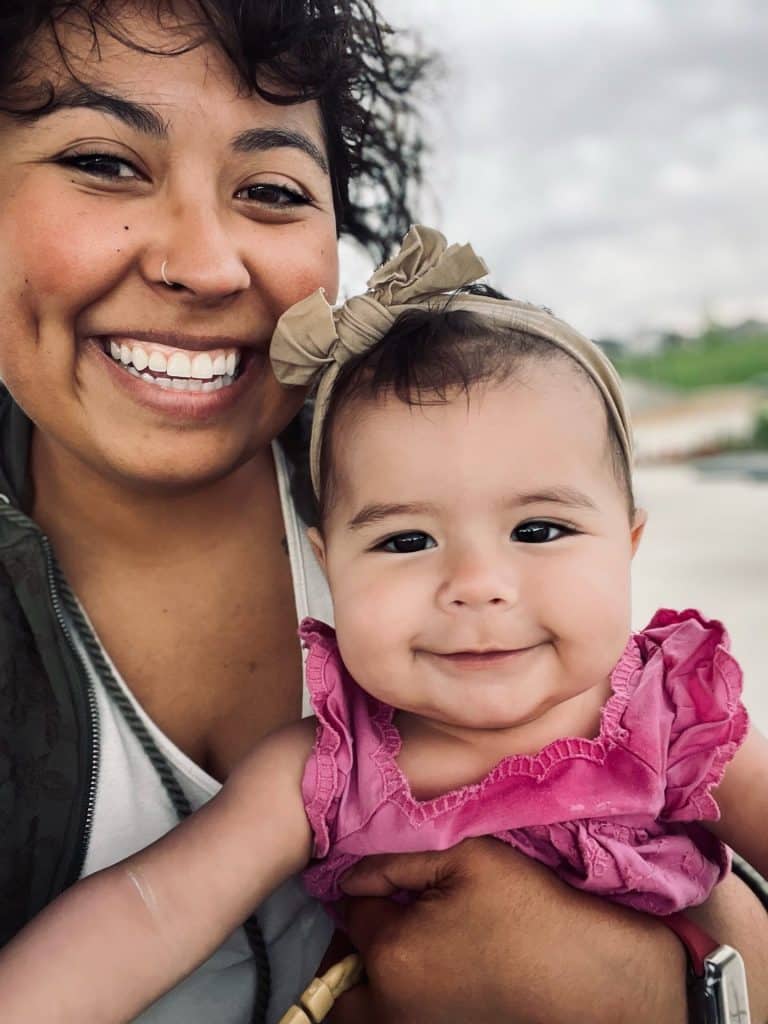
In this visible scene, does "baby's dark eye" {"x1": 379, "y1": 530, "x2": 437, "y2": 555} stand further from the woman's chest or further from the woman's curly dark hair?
the woman's curly dark hair

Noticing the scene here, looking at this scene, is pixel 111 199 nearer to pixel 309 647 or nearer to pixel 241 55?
pixel 241 55

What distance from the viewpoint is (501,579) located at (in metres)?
1.48

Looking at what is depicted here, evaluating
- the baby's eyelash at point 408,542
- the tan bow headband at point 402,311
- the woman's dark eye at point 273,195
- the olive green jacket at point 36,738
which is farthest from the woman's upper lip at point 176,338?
the baby's eyelash at point 408,542

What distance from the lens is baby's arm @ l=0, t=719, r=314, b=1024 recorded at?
54.0 inches

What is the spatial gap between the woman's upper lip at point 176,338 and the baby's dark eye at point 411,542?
468 millimetres

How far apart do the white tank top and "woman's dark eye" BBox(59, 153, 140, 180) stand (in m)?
0.76

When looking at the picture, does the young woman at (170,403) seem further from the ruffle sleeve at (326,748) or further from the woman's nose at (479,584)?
the woman's nose at (479,584)

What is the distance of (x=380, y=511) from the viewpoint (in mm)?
1569

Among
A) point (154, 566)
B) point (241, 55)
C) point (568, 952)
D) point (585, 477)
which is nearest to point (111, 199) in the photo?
point (241, 55)

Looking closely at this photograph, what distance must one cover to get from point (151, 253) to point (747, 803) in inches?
47.6

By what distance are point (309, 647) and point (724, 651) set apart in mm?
619

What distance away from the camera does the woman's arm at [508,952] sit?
4.98ft

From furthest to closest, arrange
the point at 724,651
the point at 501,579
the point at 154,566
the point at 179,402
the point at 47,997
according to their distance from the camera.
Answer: the point at 154,566
the point at 179,402
the point at 724,651
the point at 501,579
the point at 47,997

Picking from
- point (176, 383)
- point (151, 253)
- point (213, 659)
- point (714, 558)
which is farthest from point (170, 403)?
point (714, 558)
